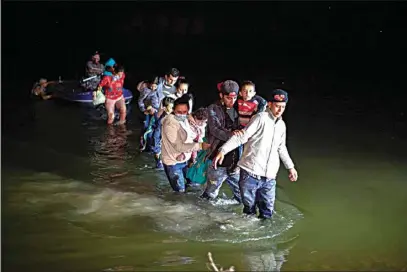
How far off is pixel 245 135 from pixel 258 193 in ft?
2.32

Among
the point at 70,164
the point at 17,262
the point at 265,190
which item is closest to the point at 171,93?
the point at 70,164

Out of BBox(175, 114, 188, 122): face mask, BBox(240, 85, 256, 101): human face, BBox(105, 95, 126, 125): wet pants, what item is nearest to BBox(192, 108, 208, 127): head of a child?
BBox(175, 114, 188, 122): face mask

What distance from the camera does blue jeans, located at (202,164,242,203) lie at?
7.38m

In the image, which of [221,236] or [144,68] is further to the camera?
[144,68]

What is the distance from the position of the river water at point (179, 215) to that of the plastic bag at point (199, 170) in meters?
0.25

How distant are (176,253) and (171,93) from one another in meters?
3.47

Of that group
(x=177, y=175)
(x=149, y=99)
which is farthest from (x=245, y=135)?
(x=149, y=99)

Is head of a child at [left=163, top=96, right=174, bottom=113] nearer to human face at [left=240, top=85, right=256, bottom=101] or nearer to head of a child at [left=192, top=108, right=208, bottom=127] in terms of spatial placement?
head of a child at [left=192, top=108, right=208, bottom=127]

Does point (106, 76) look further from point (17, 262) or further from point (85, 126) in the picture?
point (17, 262)

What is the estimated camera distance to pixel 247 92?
6848 millimetres

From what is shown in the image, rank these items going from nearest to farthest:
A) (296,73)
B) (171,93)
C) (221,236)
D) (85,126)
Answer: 1. (221,236)
2. (171,93)
3. (85,126)
4. (296,73)

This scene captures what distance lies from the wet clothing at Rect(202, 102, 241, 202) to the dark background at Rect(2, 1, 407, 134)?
10843 millimetres

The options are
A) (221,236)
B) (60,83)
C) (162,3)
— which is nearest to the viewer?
(221,236)

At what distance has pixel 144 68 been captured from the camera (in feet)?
71.1
